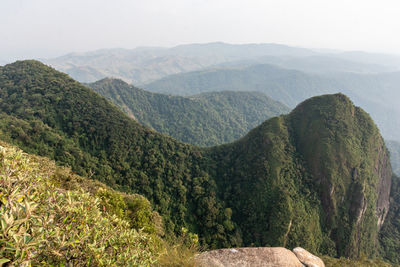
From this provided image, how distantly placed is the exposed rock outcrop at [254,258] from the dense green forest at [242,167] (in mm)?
29888

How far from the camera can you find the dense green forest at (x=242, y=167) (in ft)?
145

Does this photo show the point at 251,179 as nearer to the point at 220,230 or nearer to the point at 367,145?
the point at 220,230

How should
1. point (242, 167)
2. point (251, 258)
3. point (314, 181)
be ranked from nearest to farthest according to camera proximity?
point (251, 258)
point (314, 181)
point (242, 167)

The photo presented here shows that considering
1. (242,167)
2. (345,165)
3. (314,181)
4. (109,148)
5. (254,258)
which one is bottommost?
(314,181)

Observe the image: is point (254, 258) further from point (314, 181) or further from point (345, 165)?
point (345, 165)

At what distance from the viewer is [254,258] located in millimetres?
14133

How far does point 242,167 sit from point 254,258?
42133 mm

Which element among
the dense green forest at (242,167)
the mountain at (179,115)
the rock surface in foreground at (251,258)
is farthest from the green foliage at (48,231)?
the mountain at (179,115)

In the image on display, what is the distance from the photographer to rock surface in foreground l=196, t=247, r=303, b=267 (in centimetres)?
1334

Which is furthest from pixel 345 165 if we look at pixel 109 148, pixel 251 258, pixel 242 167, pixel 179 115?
pixel 179 115

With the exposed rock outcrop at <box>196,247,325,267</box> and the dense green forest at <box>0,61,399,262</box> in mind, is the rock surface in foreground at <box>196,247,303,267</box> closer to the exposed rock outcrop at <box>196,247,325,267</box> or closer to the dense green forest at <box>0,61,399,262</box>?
the exposed rock outcrop at <box>196,247,325,267</box>

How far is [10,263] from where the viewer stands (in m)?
4.27

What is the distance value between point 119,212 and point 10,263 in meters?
17.7

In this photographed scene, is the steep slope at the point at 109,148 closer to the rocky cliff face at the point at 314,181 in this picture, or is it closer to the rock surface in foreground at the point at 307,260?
the rocky cliff face at the point at 314,181
